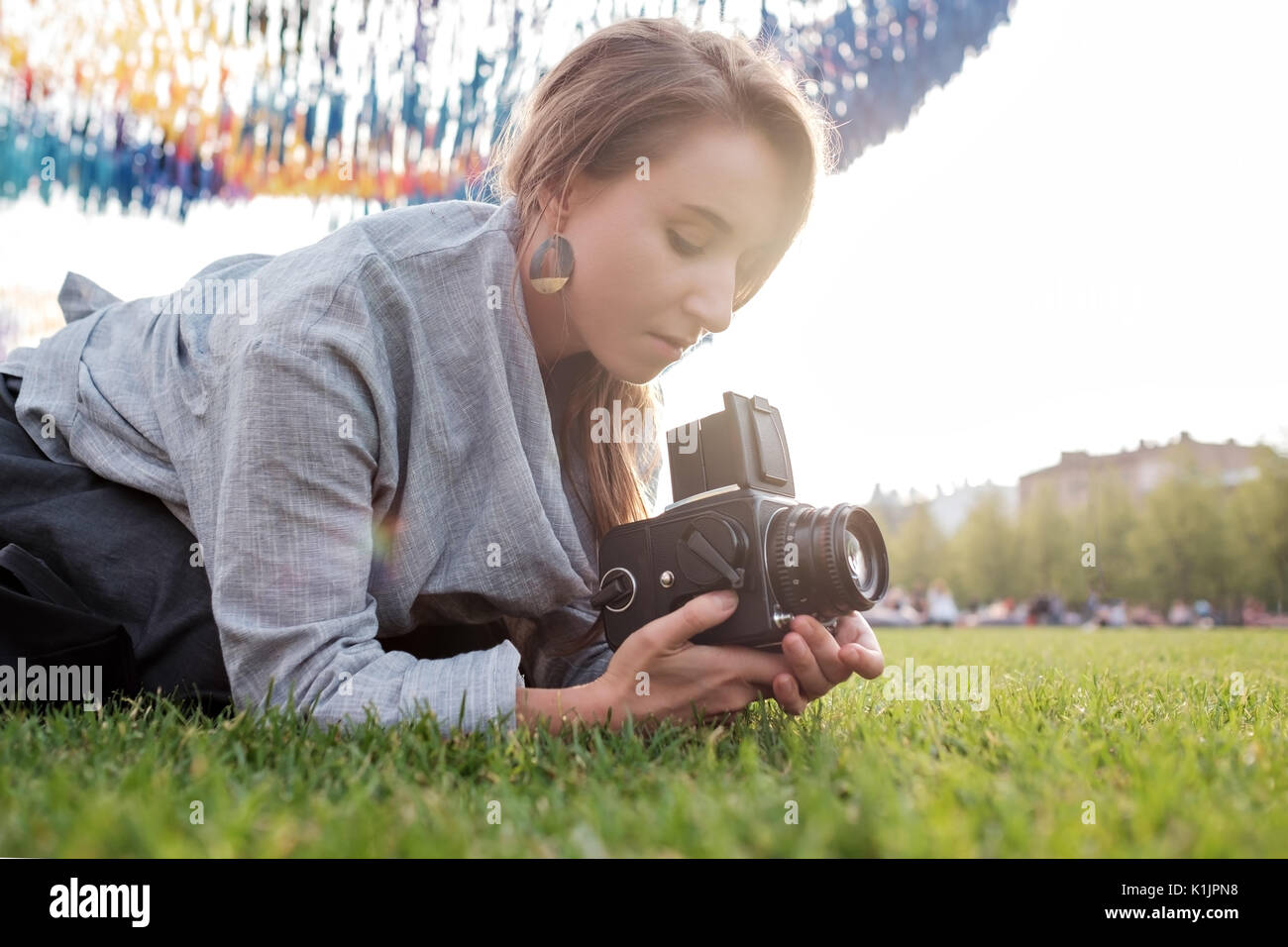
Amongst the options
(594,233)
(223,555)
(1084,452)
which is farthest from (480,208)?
(1084,452)

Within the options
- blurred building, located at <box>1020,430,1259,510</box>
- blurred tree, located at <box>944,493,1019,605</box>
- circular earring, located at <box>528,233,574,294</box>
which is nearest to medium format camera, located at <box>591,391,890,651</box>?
circular earring, located at <box>528,233,574,294</box>

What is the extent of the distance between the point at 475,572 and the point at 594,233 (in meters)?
0.88

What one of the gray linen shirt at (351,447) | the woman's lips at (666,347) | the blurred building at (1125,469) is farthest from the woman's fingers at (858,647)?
the blurred building at (1125,469)

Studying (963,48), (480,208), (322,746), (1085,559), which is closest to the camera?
(322,746)

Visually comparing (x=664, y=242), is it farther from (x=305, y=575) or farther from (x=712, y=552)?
(x=305, y=575)

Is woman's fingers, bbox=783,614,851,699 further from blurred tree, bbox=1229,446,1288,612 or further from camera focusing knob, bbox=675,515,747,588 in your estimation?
blurred tree, bbox=1229,446,1288,612

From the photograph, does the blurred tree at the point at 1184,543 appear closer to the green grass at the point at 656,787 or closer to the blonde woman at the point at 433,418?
the green grass at the point at 656,787

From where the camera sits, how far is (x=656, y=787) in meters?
1.41

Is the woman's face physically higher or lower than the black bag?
higher

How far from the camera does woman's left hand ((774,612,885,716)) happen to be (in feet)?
6.50

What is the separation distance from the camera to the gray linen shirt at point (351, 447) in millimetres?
1769

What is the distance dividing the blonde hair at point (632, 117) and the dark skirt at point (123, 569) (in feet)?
3.33
